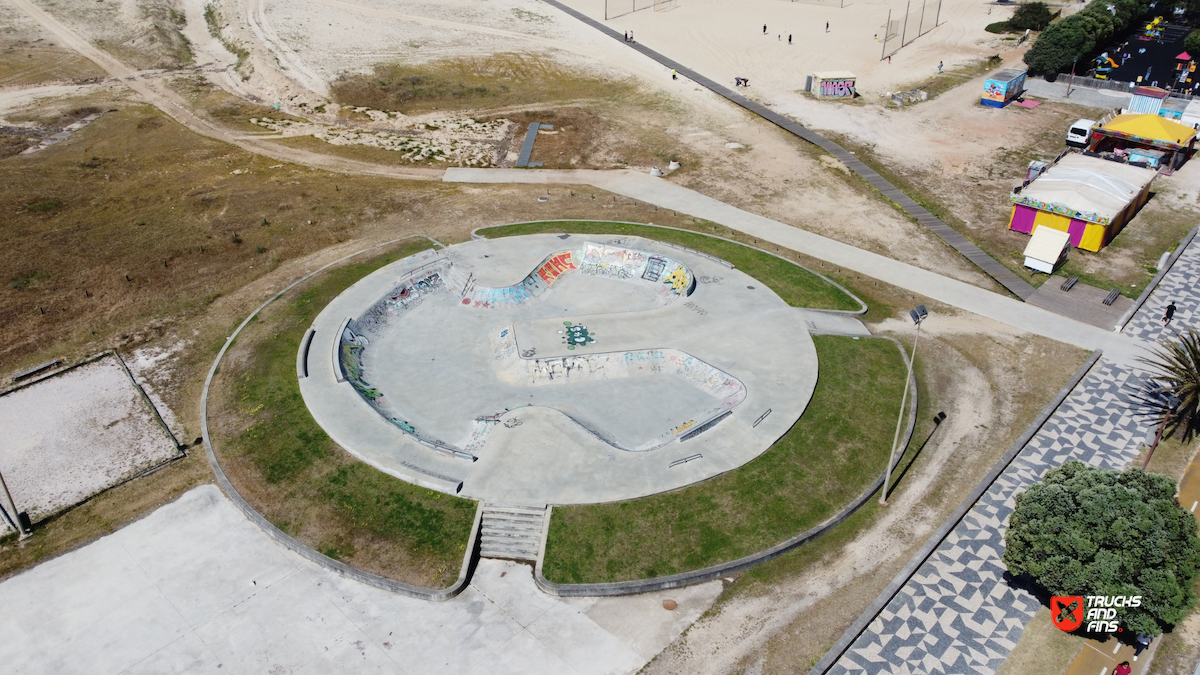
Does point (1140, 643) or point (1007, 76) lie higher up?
point (1007, 76)

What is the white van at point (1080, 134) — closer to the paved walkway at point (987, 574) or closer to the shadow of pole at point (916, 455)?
the paved walkway at point (987, 574)

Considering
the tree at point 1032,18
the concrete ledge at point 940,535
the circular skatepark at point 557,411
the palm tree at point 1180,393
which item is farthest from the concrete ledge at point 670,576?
the tree at point 1032,18

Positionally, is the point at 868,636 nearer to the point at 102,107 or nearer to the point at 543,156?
the point at 543,156

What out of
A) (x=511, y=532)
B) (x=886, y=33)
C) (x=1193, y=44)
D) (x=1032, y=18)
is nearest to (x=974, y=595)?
(x=511, y=532)

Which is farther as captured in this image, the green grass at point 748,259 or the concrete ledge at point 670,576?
the green grass at point 748,259

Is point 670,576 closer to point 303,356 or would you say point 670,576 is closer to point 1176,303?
point 303,356

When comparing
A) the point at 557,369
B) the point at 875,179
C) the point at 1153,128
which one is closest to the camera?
the point at 557,369

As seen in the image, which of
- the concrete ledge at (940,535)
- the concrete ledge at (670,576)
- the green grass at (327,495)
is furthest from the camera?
the green grass at (327,495)
